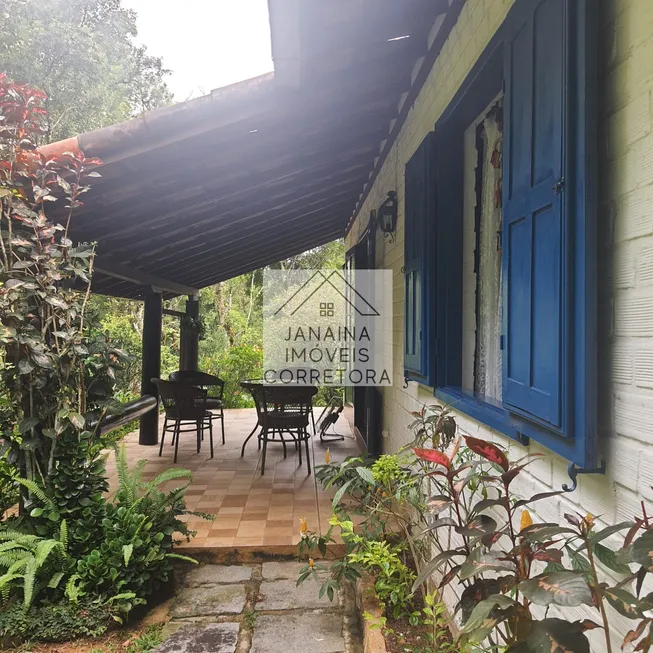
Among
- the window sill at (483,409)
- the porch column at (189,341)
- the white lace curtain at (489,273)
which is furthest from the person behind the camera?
the porch column at (189,341)

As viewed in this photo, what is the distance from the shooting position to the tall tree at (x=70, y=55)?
34.2 feet

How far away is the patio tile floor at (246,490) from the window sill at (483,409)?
137cm

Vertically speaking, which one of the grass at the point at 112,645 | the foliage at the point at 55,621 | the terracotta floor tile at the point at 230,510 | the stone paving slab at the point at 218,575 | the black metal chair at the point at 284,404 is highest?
the black metal chair at the point at 284,404

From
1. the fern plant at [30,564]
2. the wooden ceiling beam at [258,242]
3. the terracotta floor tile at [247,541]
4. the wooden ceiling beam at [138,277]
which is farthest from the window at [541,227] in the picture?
the wooden ceiling beam at [258,242]

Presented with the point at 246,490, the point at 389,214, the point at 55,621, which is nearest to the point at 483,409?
the point at 55,621

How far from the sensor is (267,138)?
9.37 feet

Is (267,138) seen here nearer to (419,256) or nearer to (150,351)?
(419,256)

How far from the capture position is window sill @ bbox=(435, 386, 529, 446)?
1.49m

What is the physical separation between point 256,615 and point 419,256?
1.94 m

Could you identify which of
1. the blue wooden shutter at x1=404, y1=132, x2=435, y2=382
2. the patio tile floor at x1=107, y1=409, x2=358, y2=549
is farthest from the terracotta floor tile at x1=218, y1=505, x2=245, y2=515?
the blue wooden shutter at x1=404, y1=132, x2=435, y2=382

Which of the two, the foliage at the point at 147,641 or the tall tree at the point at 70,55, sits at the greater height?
the tall tree at the point at 70,55

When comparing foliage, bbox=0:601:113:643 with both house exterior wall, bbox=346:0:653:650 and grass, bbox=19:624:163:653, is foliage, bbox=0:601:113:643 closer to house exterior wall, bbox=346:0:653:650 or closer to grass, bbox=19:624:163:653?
grass, bbox=19:624:163:653

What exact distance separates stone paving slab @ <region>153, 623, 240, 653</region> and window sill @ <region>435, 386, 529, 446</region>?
4.61 ft

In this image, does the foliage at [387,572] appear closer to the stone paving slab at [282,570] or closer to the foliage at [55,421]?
the stone paving slab at [282,570]
